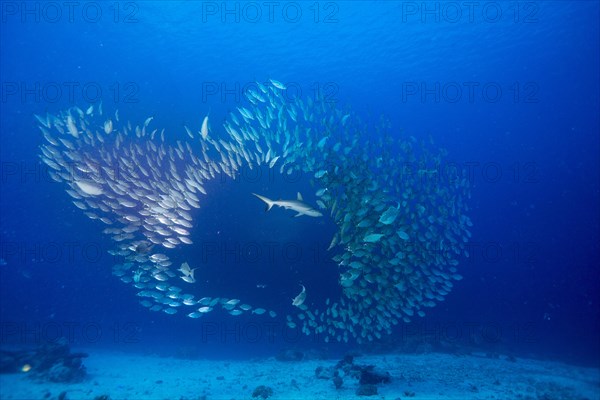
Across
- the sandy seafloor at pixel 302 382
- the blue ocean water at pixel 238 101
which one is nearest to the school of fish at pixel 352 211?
the sandy seafloor at pixel 302 382

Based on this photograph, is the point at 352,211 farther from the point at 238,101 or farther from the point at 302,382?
the point at 238,101

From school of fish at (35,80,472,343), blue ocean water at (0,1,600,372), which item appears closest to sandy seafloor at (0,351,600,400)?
school of fish at (35,80,472,343)

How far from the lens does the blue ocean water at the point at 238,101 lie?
16375 millimetres

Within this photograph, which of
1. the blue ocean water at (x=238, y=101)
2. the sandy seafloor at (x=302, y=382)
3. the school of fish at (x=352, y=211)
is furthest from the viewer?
the blue ocean water at (x=238, y=101)

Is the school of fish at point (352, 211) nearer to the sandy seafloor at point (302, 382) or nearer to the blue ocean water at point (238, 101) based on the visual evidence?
the sandy seafloor at point (302, 382)

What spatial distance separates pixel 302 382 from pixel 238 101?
2353 centimetres

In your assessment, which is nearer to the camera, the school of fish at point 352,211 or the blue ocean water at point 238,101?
the school of fish at point 352,211

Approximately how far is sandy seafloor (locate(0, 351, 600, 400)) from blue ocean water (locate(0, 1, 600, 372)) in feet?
12.0

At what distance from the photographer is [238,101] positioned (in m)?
27.7

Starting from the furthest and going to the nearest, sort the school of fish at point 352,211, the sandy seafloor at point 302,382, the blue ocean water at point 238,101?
the blue ocean water at point 238,101
the sandy seafloor at point 302,382
the school of fish at point 352,211

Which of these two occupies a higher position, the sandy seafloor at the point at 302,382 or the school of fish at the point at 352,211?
the school of fish at the point at 352,211

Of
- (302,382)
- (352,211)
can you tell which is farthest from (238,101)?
(302,382)

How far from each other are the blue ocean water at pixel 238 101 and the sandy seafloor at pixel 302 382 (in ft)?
12.0

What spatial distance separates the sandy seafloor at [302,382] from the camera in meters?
8.63
